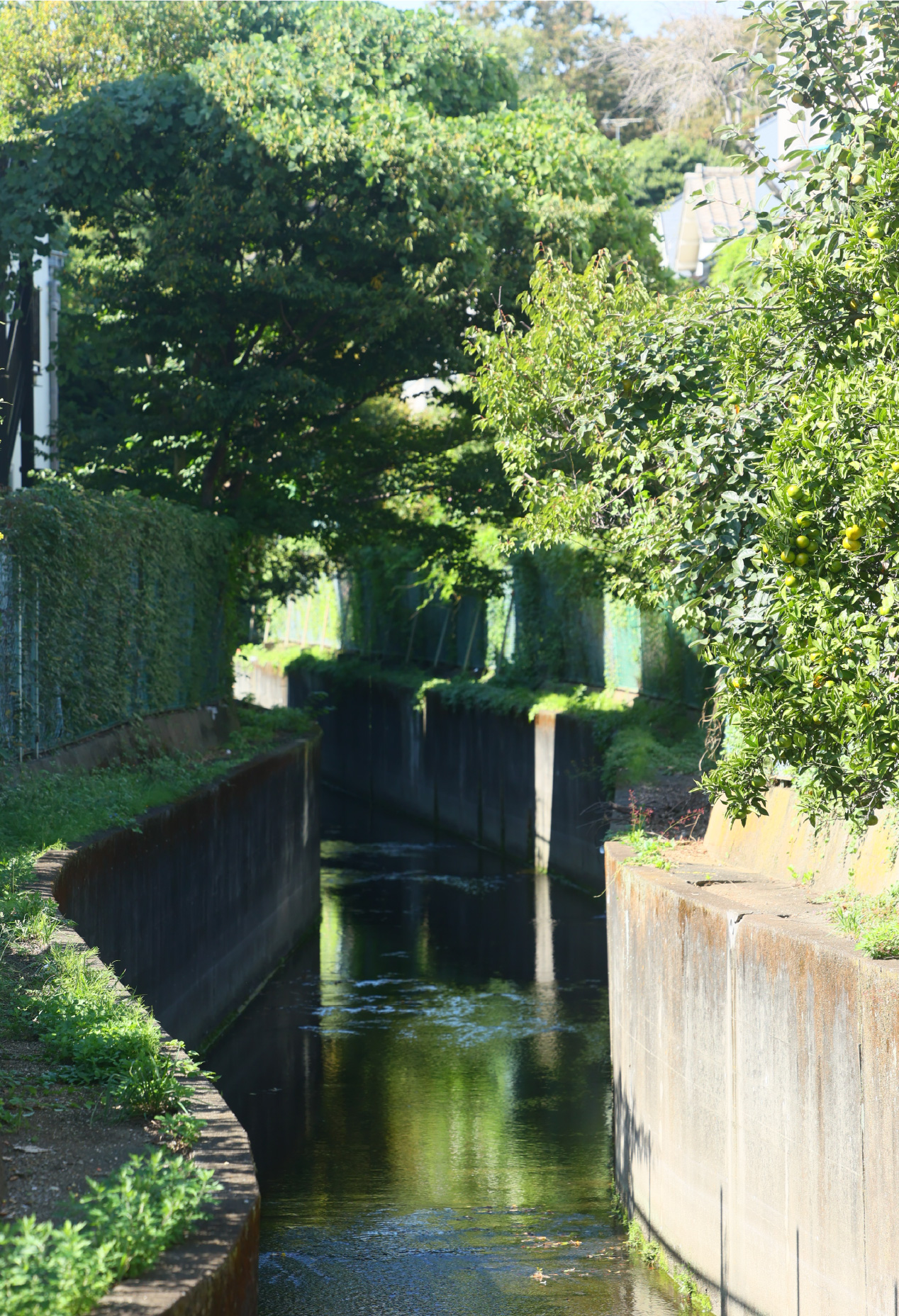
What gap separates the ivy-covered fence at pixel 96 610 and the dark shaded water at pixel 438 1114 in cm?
373

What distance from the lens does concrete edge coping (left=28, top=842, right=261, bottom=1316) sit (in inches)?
131

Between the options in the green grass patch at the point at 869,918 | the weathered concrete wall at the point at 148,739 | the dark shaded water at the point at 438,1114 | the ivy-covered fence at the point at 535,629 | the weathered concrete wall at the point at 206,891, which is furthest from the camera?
the ivy-covered fence at the point at 535,629

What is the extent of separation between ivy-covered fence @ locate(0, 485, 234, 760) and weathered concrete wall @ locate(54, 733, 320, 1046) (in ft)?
4.15

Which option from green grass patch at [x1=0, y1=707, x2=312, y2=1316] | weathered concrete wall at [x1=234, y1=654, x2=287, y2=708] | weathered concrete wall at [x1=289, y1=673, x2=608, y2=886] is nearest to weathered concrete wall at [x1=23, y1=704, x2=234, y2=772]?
green grass patch at [x1=0, y1=707, x2=312, y2=1316]

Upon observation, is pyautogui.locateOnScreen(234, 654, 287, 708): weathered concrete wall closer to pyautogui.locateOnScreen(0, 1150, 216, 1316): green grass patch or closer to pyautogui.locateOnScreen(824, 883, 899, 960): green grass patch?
pyautogui.locateOnScreen(824, 883, 899, 960): green grass patch

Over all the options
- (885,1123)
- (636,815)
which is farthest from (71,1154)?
(636,815)

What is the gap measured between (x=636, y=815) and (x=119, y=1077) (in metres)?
8.29

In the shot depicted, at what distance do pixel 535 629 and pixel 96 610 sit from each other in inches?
553

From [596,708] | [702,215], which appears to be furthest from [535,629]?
[702,215]

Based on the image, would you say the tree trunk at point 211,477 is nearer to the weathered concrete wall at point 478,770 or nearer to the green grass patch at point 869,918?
the weathered concrete wall at point 478,770

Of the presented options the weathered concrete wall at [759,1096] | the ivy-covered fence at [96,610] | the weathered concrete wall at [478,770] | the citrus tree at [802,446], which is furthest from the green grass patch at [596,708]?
the citrus tree at [802,446]

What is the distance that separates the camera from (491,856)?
26.4 meters

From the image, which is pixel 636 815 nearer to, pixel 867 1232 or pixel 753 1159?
pixel 753 1159

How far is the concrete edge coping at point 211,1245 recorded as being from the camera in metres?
3.33
